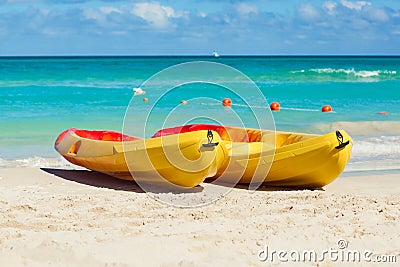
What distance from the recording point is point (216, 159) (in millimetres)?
6840

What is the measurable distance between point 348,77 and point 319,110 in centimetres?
2291

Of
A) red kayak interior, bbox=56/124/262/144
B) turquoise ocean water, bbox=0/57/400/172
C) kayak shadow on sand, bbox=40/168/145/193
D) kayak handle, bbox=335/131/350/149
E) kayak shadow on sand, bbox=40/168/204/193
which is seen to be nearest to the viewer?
kayak handle, bbox=335/131/350/149

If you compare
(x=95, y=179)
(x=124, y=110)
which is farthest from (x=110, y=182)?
(x=124, y=110)

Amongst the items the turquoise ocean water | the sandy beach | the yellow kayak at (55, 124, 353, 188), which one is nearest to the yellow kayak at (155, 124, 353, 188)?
the yellow kayak at (55, 124, 353, 188)

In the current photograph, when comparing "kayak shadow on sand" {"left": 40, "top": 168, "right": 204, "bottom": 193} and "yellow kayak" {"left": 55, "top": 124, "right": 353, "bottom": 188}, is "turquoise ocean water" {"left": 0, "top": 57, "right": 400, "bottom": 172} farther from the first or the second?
"yellow kayak" {"left": 55, "top": 124, "right": 353, "bottom": 188}

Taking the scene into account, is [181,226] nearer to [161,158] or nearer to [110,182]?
[161,158]

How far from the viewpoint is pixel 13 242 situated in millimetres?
4703

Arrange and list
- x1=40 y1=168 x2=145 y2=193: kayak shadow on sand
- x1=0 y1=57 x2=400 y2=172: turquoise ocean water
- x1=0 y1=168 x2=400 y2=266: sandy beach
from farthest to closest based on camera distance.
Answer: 1. x1=0 y1=57 x2=400 y2=172: turquoise ocean water
2. x1=40 y1=168 x2=145 y2=193: kayak shadow on sand
3. x1=0 y1=168 x2=400 y2=266: sandy beach

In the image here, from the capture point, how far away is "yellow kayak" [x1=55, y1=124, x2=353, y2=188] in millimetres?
6762

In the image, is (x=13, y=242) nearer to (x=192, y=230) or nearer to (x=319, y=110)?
(x=192, y=230)

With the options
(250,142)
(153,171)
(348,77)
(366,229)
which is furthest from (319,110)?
(348,77)
